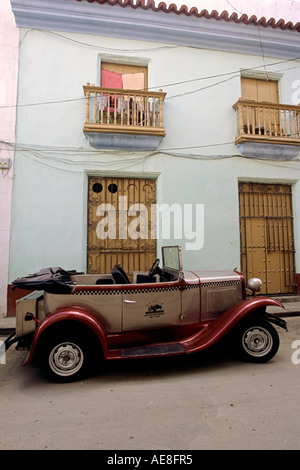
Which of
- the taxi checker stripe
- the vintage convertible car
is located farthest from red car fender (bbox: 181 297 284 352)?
the taxi checker stripe

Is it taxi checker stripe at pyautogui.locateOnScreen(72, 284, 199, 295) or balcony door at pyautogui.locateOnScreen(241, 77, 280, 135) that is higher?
balcony door at pyautogui.locateOnScreen(241, 77, 280, 135)

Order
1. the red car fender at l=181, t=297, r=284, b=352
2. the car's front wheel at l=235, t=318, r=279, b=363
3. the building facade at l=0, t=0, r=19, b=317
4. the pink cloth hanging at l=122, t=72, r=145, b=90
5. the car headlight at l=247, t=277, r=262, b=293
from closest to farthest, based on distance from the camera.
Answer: the red car fender at l=181, t=297, r=284, b=352 < the car's front wheel at l=235, t=318, r=279, b=363 < the car headlight at l=247, t=277, r=262, b=293 < the building facade at l=0, t=0, r=19, b=317 < the pink cloth hanging at l=122, t=72, r=145, b=90

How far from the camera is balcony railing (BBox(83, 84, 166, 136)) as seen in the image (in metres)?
6.33

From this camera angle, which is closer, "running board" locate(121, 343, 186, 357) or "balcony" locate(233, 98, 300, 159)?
"running board" locate(121, 343, 186, 357)

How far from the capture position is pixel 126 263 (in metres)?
6.68

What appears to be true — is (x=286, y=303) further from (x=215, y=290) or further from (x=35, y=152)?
(x=35, y=152)

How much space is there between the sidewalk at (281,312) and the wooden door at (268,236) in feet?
1.11

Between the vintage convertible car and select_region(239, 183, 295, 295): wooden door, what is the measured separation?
3.74 m

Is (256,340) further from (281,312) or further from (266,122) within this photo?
(266,122)

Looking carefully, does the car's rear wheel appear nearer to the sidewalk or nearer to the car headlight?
the car headlight

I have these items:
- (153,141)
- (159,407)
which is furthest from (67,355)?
(153,141)

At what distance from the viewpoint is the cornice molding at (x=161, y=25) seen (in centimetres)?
648

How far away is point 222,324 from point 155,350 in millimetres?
887

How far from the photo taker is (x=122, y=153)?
670 centimetres
